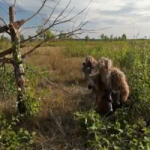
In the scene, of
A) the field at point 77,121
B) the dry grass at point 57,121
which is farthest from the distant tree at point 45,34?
the dry grass at point 57,121

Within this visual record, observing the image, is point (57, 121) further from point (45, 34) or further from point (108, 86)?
point (45, 34)

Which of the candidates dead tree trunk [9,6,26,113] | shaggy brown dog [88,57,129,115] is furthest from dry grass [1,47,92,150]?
shaggy brown dog [88,57,129,115]

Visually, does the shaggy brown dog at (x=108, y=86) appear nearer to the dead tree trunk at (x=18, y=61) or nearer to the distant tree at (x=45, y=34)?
the distant tree at (x=45, y=34)

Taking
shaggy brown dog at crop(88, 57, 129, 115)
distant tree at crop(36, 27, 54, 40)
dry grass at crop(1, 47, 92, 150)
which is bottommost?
dry grass at crop(1, 47, 92, 150)

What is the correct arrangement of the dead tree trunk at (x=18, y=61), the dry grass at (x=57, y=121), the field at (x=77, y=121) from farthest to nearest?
the dead tree trunk at (x=18, y=61) < the dry grass at (x=57, y=121) < the field at (x=77, y=121)

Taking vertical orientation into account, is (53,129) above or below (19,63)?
below

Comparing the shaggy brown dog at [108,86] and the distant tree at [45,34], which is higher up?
the distant tree at [45,34]

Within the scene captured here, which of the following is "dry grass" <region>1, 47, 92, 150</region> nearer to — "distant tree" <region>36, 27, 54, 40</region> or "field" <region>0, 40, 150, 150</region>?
"field" <region>0, 40, 150, 150</region>

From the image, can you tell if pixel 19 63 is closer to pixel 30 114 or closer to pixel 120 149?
pixel 30 114

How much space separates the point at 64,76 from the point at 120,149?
7.40m

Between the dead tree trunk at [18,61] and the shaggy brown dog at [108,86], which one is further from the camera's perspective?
the dead tree trunk at [18,61]

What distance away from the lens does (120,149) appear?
3.70m

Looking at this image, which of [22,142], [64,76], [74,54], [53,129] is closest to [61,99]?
[53,129]

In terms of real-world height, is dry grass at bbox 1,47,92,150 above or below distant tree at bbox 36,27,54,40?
below
